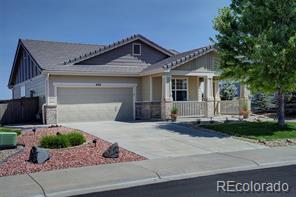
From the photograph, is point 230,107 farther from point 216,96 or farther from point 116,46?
point 116,46

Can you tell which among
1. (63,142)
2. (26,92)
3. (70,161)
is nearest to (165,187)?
(70,161)

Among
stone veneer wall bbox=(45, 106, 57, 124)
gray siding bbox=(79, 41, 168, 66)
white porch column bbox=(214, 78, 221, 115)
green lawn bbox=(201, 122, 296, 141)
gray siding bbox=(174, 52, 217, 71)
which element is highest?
gray siding bbox=(79, 41, 168, 66)

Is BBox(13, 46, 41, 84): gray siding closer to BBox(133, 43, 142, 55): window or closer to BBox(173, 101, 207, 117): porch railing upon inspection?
BBox(133, 43, 142, 55): window

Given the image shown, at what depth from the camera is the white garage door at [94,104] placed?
21.2m

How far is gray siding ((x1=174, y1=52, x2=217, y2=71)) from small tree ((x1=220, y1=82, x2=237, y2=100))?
23.9 ft

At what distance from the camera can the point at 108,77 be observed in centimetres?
2233

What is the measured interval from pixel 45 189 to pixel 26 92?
21066mm

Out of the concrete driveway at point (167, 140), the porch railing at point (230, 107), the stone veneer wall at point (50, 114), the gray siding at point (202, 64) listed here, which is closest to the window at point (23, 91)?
the stone veneer wall at point (50, 114)

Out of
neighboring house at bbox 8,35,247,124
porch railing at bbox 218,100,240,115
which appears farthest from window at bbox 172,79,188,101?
porch railing at bbox 218,100,240,115

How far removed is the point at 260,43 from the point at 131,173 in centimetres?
952

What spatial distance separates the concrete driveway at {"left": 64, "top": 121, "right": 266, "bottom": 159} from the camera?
39.5 feet

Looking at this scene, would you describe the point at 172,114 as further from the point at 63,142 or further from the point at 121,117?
the point at 63,142

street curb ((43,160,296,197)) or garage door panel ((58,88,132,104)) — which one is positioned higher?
garage door panel ((58,88,132,104))

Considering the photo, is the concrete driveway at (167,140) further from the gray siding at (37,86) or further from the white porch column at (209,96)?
the gray siding at (37,86)
